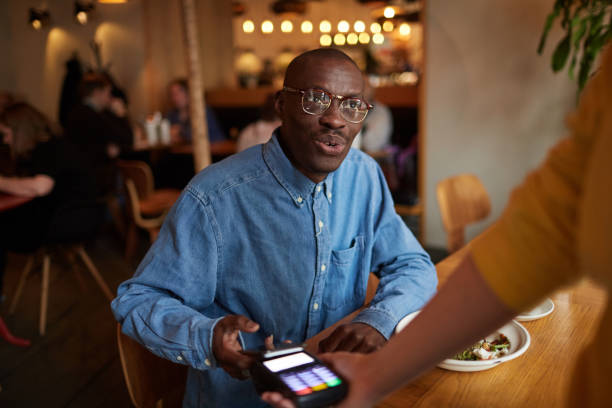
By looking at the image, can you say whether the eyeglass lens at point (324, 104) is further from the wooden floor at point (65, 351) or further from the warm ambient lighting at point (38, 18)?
the warm ambient lighting at point (38, 18)

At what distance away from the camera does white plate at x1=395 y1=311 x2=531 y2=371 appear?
975 millimetres

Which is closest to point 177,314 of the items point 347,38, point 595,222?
point 595,222

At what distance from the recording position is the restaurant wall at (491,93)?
370cm

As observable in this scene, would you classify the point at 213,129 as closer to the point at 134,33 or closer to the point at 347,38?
the point at 134,33

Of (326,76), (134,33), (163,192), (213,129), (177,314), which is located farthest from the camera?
(134,33)

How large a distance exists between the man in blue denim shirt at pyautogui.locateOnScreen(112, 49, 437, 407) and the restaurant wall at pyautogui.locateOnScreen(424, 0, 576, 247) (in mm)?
2902

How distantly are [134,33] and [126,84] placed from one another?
2.45ft

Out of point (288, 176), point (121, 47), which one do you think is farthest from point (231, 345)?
point (121, 47)

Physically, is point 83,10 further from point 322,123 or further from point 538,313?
point 538,313

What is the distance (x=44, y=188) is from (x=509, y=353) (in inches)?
116

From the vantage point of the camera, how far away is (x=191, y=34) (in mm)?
3375

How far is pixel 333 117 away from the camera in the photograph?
1252mm

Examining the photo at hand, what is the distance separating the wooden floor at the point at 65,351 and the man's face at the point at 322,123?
5.85 feet

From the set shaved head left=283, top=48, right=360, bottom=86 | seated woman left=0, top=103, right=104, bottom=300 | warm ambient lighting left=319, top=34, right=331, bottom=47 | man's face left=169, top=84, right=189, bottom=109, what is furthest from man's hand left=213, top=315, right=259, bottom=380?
warm ambient lighting left=319, top=34, right=331, bottom=47
